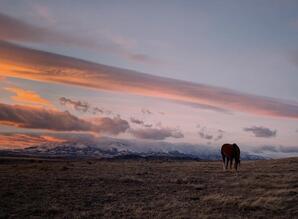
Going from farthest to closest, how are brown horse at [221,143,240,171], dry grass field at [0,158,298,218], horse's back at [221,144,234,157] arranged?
horse's back at [221,144,234,157]
brown horse at [221,143,240,171]
dry grass field at [0,158,298,218]

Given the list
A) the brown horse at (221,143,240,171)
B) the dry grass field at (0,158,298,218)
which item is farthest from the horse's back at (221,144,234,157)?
the dry grass field at (0,158,298,218)

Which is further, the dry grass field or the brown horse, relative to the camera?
the brown horse

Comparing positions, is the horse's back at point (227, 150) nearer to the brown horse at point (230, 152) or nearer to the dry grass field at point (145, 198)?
the brown horse at point (230, 152)

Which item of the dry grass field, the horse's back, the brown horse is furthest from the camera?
the horse's back

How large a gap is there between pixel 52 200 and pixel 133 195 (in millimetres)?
4492

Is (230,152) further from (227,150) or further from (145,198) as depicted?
(145,198)

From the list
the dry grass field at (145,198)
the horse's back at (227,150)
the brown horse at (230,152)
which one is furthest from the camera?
the horse's back at (227,150)

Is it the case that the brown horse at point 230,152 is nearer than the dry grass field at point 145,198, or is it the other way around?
the dry grass field at point 145,198

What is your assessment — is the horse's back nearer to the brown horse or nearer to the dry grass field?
the brown horse

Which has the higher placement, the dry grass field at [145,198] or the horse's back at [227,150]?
the horse's back at [227,150]

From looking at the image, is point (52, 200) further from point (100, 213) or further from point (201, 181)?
point (201, 181)

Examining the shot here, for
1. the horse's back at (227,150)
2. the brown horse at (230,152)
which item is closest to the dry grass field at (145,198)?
the brown horse at (230,152)

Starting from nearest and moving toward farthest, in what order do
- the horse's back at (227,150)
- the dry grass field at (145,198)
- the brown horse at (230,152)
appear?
the dry grass field at (145,198) → the brown horse at (230,152) → the horse's back at (227,150)

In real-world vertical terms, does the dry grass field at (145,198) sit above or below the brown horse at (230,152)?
below
